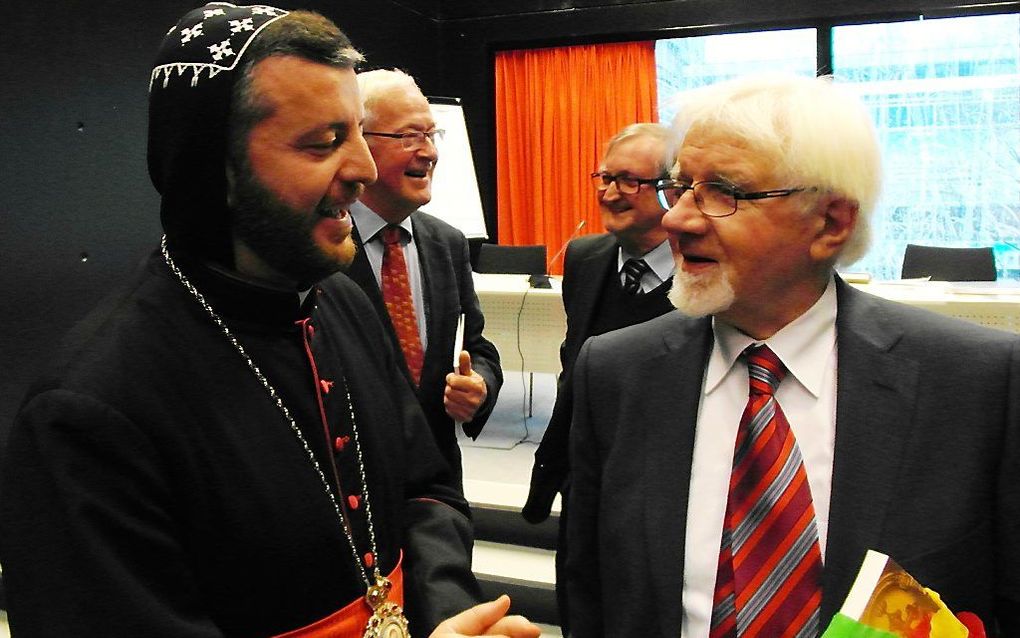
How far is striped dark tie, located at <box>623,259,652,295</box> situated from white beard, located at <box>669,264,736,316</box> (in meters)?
1.07

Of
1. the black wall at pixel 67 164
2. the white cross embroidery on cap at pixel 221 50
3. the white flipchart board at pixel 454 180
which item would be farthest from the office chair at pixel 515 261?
the white cross embroidery on cap at pixel 221 50

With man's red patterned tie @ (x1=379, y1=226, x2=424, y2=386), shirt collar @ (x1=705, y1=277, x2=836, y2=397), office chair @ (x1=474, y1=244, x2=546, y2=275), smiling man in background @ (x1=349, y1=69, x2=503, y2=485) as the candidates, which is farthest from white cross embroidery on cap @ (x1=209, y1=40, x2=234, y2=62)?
office chair @ (x1=474, y1=244, x2=546, y2=275)

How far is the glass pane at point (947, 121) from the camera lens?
795cm

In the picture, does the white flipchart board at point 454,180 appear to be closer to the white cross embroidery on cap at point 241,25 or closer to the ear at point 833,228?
the ear at point 833,228

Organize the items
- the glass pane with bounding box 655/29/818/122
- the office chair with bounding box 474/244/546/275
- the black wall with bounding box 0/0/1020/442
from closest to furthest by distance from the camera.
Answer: the black wall with bounding box 0/0/1020/442, the office chair with bounding box 474/244/546/275, the glass pane with bounding box 655/29/818/122

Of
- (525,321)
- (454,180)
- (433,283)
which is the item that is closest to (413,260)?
(433,283)

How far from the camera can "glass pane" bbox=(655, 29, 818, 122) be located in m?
8.37

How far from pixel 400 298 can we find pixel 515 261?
14.5 feet

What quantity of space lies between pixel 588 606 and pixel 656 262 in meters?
1.28

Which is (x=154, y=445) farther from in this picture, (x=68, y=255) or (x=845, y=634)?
(x=68, y=255)

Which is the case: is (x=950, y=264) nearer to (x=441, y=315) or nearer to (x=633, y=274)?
(x=633, y=274)

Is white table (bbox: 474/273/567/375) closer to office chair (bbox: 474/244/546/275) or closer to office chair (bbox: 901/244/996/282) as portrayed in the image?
Answer: office chair (bbox: 474/244/546/275)

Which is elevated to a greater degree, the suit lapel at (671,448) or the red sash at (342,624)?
the suit lapel at (671,448)

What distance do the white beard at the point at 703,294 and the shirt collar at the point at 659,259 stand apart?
3.53 ft
